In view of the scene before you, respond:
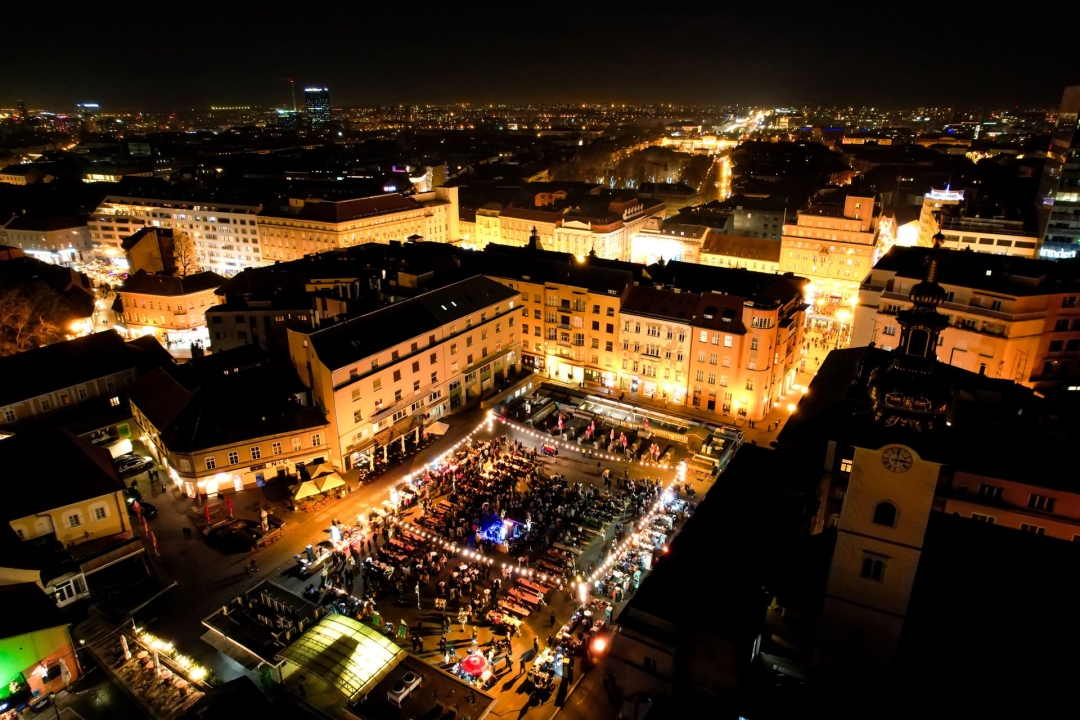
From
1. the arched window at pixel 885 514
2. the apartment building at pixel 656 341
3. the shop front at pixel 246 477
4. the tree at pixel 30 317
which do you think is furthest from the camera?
the tree at pixel 30 317

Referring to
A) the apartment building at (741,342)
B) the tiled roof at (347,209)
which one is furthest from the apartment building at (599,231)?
the apartment building at (741,342)

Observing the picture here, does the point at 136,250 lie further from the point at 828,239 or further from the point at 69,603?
the point at 828,239

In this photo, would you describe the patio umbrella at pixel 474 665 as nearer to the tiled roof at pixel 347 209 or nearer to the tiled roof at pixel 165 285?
the tiled roof at pixel 165 285

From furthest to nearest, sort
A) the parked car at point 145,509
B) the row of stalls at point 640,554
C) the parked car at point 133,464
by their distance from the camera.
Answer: the parked car at point 133,464, the parked car at point 145,509, the row of stalls at point 640,554

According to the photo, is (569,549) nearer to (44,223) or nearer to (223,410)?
(223,410)

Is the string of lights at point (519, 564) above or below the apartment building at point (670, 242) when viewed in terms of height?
below

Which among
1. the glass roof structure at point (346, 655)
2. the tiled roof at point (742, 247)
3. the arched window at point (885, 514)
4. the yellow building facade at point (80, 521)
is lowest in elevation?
the yellow building facade at point (80, 521)

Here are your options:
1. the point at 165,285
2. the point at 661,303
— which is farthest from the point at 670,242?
the point at 165,285

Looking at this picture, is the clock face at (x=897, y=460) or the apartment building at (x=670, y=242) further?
the apartment building at (x=670, y=242)
